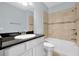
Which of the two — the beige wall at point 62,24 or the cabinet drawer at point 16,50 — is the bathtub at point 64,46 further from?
the cabinet drawer at point 16,50

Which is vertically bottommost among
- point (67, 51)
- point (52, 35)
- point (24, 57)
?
point (67, 51)

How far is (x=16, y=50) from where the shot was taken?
1.34 metres

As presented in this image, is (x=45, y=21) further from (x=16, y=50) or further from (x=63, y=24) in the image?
(x=16, y=50)

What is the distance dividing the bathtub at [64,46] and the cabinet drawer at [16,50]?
1.13 meters

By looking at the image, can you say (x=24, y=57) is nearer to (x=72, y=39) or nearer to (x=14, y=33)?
(x=14, y=33)

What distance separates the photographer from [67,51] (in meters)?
2.54

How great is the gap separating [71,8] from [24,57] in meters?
1.92

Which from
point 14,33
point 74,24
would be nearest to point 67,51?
point 74,24

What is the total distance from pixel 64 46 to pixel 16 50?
162cm

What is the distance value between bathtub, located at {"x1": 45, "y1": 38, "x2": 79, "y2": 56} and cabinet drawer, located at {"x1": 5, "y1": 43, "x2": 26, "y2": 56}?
1.13 metres

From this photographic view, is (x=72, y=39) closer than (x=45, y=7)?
No

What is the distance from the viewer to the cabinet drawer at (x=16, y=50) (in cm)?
119

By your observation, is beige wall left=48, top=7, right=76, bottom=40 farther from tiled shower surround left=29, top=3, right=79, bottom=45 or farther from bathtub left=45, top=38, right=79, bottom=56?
bathtub left=45, top=38, right=79, bottom=56

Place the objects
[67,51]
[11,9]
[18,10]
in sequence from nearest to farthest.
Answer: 1. [11,9]
2. [18,10]
3. [67,51]
